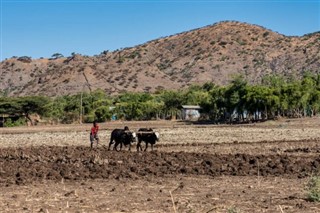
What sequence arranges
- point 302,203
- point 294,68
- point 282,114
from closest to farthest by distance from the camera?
point 302,203, point 282,114, point 294,68

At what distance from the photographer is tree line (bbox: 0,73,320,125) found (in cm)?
7544

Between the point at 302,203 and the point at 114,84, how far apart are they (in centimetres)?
13283

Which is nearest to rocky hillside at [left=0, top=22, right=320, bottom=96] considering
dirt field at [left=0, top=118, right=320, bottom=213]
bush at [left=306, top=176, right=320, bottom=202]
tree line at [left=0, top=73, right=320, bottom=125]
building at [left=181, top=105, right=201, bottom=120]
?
tree line at [left=0, top=73, right=320, bottom=125]

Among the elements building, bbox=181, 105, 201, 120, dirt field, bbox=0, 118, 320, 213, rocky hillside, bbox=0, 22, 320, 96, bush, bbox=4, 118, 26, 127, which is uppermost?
rocky hillside, bbox=0, 22, 320, 96

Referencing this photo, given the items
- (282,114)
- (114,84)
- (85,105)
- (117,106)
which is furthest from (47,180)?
(114,84)

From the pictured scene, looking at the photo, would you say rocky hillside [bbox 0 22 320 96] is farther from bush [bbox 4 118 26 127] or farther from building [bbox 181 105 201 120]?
bush [bbox 4 118 26 127]

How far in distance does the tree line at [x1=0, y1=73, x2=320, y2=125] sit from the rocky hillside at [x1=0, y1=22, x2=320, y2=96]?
31.3 meters

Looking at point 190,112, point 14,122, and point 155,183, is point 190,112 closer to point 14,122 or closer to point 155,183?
point 14,122

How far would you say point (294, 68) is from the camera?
129375 mm

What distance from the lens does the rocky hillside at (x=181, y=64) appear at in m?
136

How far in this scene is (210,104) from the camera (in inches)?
3406

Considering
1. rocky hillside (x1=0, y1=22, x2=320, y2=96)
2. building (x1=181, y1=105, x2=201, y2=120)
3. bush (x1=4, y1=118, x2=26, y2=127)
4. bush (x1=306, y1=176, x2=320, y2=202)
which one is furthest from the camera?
rocky hillside (x1=0, y1=22, x2=320, y2=96)

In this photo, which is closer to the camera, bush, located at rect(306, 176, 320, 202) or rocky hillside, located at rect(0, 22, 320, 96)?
bush, located at rect(306, 176, 320, 202)

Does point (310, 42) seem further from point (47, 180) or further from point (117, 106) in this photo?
point (47, 180)
